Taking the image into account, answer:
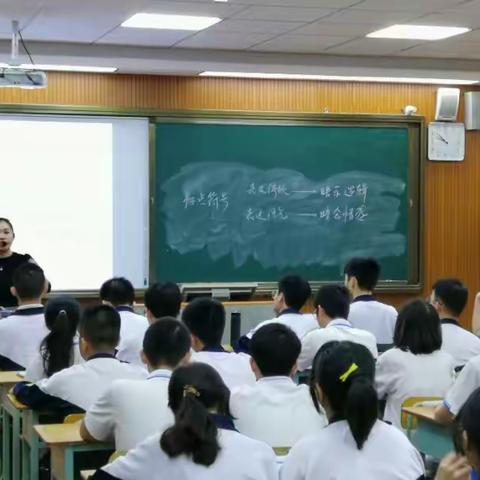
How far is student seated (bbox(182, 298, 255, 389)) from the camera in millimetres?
4367

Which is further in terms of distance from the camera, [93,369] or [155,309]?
[155,309]

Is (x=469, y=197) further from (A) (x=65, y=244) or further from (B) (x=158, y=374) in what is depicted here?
(B) (x=158, y=374)

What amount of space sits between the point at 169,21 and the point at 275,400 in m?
4.09

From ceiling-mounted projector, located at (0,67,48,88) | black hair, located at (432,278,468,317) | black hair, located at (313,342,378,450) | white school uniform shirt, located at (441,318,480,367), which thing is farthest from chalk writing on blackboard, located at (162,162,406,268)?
black hair, located at (313,342,378,450)

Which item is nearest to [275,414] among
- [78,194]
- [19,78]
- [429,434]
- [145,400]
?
[145,400]

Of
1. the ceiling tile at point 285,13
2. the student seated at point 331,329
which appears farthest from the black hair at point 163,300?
the ceiling tile at point 285,13

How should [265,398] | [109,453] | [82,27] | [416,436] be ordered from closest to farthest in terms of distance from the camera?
[265,398], [109,453], [416,436], [82,27]

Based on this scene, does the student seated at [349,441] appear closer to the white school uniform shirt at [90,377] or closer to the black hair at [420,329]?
the white school uniform shirt at [90,377]

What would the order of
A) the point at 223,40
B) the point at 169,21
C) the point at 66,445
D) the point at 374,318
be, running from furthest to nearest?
1. the point at 223,40
2. the point at 169,21
3. the point at 374,318
4. the point at 66,445

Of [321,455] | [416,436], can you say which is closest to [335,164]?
[416,436]

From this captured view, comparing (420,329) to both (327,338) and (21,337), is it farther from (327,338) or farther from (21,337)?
(21,337)

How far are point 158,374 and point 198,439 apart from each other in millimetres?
964

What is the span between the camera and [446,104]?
933cm

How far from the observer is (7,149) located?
8352 millimetres
